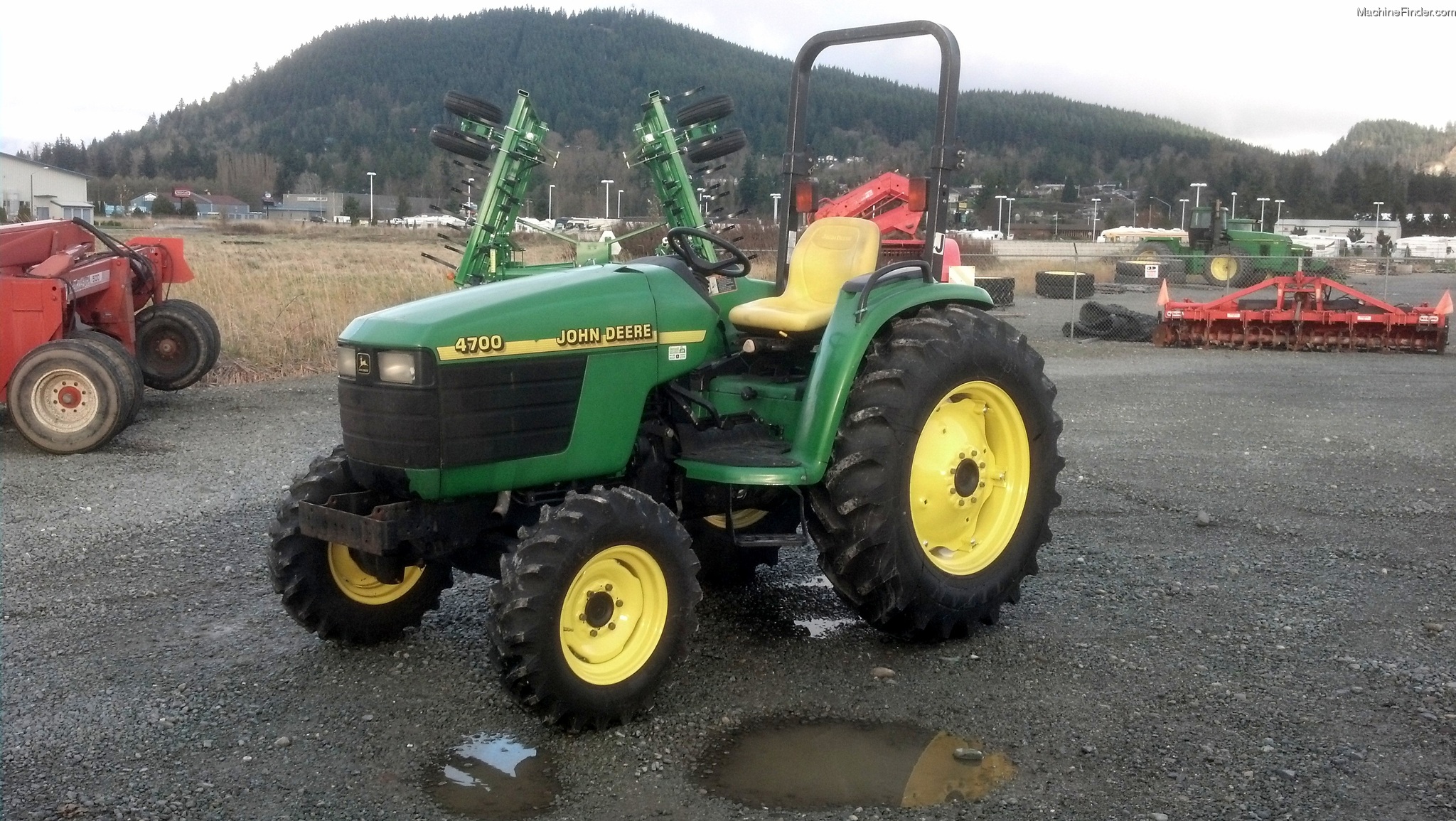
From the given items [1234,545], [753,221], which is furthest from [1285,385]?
[1234,545]

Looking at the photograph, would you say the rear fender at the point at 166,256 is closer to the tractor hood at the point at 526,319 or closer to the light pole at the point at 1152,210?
the tractor hood at the point at 526,319

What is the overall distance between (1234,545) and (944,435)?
7.34 feet

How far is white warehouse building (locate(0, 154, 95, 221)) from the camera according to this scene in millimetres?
51219

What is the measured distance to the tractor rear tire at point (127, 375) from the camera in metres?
8.44

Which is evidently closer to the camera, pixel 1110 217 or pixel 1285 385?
pixel 1285 385

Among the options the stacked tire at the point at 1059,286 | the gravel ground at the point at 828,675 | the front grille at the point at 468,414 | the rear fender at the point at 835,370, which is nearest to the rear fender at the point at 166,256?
the gravel ground at the point at 828,675

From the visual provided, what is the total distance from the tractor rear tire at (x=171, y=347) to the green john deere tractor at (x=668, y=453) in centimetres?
687

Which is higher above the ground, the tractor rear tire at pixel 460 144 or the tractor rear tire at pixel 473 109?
the tractor rear tire at pixel 473 109

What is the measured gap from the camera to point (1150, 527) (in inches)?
253

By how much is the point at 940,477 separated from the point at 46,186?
68445 millimetres

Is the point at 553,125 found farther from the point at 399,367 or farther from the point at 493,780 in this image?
the point at 493,780

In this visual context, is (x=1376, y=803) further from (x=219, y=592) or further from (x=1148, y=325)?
(x=1148, y=325)

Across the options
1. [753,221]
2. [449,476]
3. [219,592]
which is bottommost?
[219,592]

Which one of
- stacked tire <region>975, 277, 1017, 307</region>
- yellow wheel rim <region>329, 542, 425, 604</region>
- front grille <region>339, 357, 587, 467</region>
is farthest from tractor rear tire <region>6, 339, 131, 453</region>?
stacked tire <region>975, 277, 1017, 307</region>
